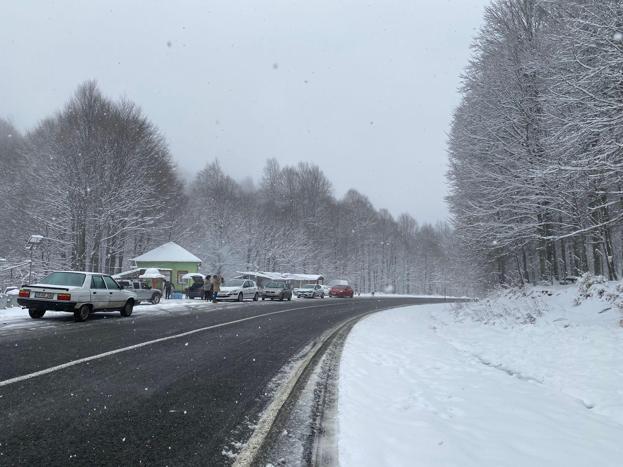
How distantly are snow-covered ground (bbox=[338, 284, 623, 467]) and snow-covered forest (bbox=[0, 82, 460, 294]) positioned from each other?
26.4 meters

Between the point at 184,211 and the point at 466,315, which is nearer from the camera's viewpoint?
the point at 466,315

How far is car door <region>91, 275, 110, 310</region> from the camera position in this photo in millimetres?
13008

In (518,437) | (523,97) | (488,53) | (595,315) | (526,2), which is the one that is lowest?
(518,437)

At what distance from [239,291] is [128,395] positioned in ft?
75.4

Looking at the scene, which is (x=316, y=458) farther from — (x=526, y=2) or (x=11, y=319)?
(x=526, y=2)

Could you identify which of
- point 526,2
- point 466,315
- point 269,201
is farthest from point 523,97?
point 269,201

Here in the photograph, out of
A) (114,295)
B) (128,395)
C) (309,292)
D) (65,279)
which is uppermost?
(65,279)

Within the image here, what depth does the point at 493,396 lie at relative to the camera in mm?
5570

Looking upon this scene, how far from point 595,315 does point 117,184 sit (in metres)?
30.8

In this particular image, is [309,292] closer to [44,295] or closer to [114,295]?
[114,295]

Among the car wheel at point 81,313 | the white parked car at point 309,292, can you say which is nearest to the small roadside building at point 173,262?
the white parked car at point 309,292

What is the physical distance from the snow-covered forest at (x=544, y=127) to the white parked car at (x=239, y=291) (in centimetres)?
1468

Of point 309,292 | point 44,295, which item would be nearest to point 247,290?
point 309,292

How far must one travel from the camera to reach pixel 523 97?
613 inches
